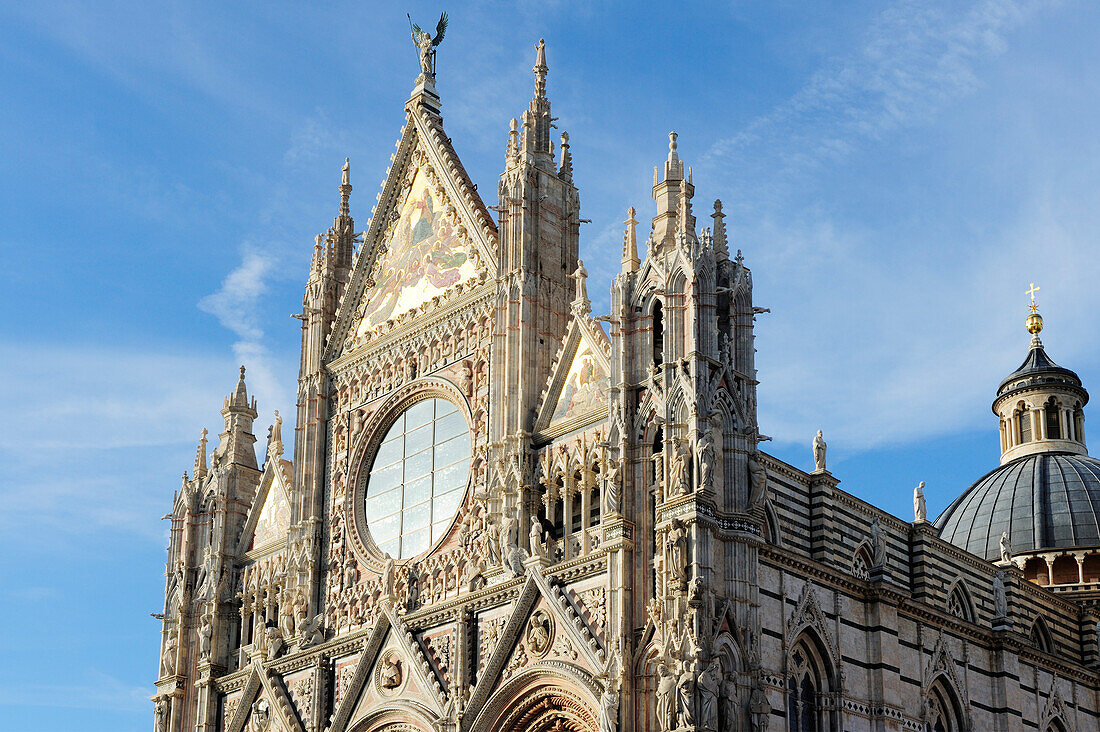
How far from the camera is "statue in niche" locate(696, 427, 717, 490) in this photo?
3011 cm

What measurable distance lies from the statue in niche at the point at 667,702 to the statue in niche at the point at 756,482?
4.10 m

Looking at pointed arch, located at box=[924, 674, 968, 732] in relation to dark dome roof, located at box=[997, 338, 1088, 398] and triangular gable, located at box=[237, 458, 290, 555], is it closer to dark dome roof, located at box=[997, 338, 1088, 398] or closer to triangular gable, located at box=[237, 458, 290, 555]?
triangular gable, located at box=[237, 458, 290, 555]

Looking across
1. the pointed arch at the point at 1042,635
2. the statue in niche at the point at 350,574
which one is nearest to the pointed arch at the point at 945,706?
the pointed arch at the point at 1042,635

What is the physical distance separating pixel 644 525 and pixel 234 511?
16.5m

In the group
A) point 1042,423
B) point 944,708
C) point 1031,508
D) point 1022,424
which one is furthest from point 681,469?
point 1022,424

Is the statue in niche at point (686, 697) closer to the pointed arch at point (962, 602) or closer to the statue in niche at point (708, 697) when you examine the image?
the statue in niche at point (708, 697)

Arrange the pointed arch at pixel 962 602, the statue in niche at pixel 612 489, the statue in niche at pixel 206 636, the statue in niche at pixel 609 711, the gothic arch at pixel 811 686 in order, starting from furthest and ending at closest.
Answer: the statue in niche at pixel 206 636 → the pointed arch at pixel 962 602 → the gothic arch at pixel 811 686 → the statue in niche at pixel 612 489 → the statue in niche at pixel 609 711

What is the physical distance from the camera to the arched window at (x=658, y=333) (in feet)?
107

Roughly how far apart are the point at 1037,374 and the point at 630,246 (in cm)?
3197

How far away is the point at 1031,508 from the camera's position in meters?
54.3

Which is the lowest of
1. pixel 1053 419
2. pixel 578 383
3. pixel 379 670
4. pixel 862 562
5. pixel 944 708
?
pixel 944 708

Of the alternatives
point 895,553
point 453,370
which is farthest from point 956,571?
point 453,370

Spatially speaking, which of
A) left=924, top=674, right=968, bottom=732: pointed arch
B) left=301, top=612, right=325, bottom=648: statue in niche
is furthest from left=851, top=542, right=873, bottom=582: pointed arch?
left=301, top=612, right=325, bottom=648: statue in niche

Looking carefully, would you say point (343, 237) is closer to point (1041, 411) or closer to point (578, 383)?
point (578, 383)
